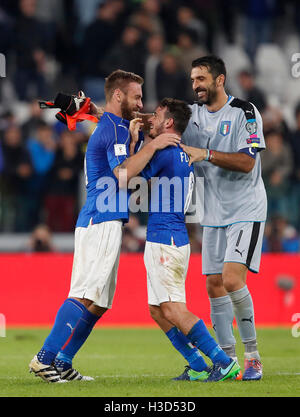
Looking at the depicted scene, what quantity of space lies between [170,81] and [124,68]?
0.78 metres

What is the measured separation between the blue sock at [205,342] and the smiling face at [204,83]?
6.17ft

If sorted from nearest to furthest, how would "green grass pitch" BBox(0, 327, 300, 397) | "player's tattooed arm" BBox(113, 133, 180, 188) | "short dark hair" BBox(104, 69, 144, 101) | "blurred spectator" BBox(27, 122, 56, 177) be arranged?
"green grass pitch" BBox(0, 327, 300, 397), "player's tattooed arm" BBox(113, 133, 180, 188), "short dark hair" BBox(104, 69, 144, 101), "blurred spectator" BBox(27, 122, 56, 177)

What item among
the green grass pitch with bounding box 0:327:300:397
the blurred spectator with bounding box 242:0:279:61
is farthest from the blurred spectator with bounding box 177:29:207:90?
the green grass pitch with bounding box 0:327:300:397

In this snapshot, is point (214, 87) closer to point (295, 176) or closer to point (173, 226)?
point (173, 226)

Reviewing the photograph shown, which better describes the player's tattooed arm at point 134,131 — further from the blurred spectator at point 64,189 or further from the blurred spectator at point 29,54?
the blurred spectator at point 29,54

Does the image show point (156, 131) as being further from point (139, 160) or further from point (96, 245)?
point (96, 245)

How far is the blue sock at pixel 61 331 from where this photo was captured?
6.85 metres

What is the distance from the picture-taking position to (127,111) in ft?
23.8

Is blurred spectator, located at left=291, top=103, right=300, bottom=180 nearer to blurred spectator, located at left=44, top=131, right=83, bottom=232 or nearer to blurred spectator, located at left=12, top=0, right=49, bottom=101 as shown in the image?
blurred spectator, located at left=44, top=131, right=83, bottom=232

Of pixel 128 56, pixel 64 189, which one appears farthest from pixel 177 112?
pixel 128 56

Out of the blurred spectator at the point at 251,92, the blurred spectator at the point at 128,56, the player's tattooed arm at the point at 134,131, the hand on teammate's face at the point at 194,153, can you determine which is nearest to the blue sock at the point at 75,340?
the player's tattooed arm at the point at 134,131

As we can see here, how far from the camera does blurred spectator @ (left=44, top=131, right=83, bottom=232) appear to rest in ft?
44.5

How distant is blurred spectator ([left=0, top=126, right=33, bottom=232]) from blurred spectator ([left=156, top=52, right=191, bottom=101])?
105 inches
